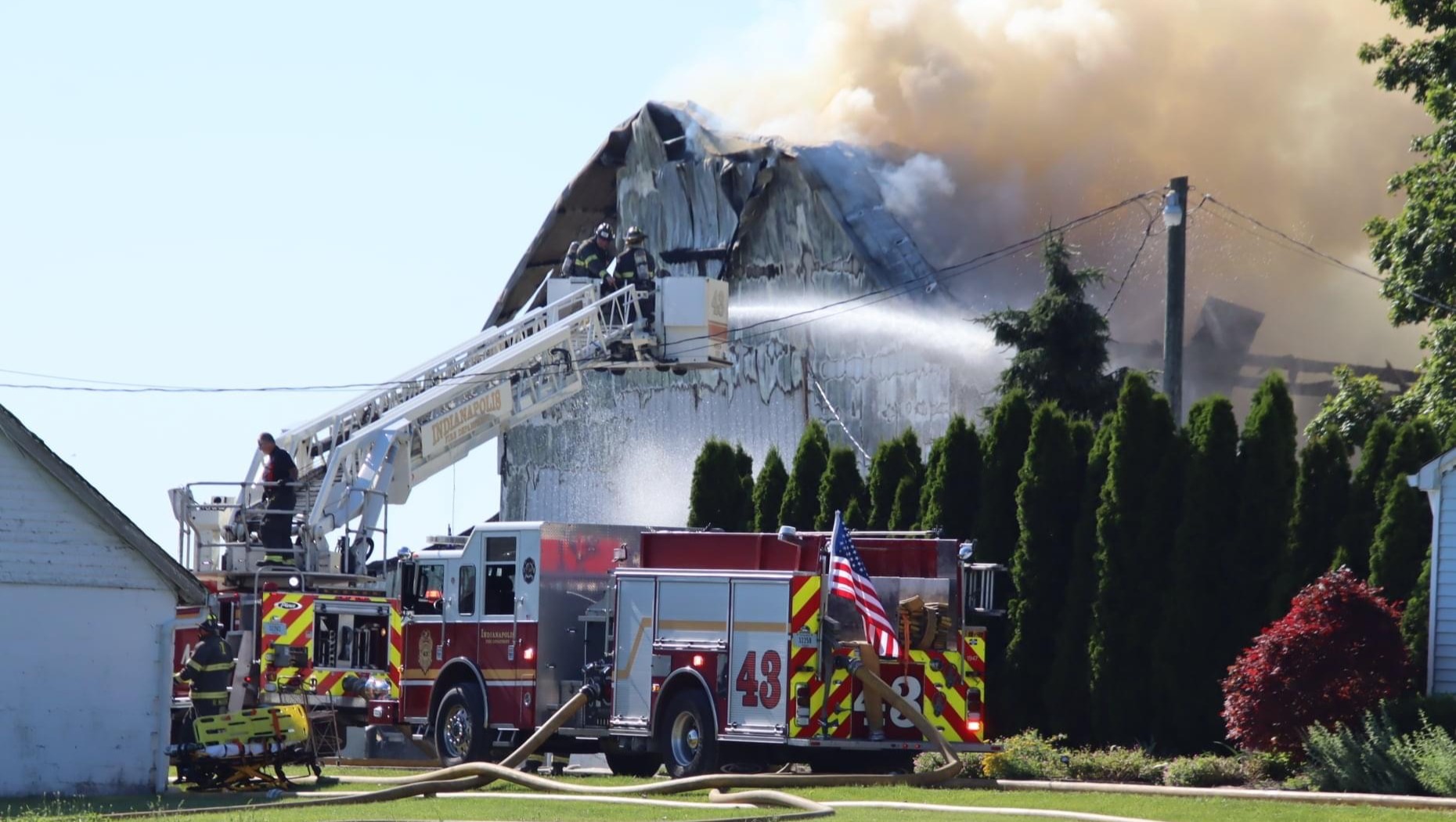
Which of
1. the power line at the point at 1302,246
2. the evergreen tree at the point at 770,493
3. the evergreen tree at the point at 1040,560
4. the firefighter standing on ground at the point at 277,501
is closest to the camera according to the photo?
the evergreen tree at the point at 1040,560

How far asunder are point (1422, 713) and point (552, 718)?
8.11 m

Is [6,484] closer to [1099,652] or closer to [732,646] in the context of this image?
[732,646]

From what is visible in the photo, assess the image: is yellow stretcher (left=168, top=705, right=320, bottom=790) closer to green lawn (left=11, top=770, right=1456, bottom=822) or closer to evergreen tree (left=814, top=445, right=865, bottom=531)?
green lawn (left=11, top=770, right=1456, bottom=822)

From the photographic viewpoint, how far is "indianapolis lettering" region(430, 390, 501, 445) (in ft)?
94.4

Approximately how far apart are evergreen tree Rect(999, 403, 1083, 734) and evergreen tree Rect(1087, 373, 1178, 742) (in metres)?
0.88

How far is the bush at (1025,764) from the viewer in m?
19.6

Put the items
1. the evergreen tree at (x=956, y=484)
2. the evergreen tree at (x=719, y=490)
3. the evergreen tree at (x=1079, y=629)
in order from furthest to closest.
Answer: the evergreen tree at (x=719, y=490) < the evergreen tree at (x=956, y=484) < the evergreen tree at (x=1079, y=629)

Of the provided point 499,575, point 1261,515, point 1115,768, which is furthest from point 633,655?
point 1261,515

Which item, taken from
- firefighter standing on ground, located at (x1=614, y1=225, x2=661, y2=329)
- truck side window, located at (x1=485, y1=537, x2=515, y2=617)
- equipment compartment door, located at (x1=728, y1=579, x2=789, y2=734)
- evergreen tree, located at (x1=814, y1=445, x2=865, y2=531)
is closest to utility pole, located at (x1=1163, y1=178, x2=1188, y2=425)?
evergreen tree, located at (x1=814, y1=445, x2=865, y2=531)

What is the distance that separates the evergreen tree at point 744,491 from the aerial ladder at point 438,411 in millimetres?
1490

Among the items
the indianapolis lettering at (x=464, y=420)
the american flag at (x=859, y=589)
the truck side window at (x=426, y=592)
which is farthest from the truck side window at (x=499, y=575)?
the indianapolis lettering at (x=464, y=420)

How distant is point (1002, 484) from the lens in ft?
83.2

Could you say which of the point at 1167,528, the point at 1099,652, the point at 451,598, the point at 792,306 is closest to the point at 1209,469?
the point at 1167,528

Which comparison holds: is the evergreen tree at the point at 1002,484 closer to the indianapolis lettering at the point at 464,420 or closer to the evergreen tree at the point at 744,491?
the evergreen tree at the point at 744,491
